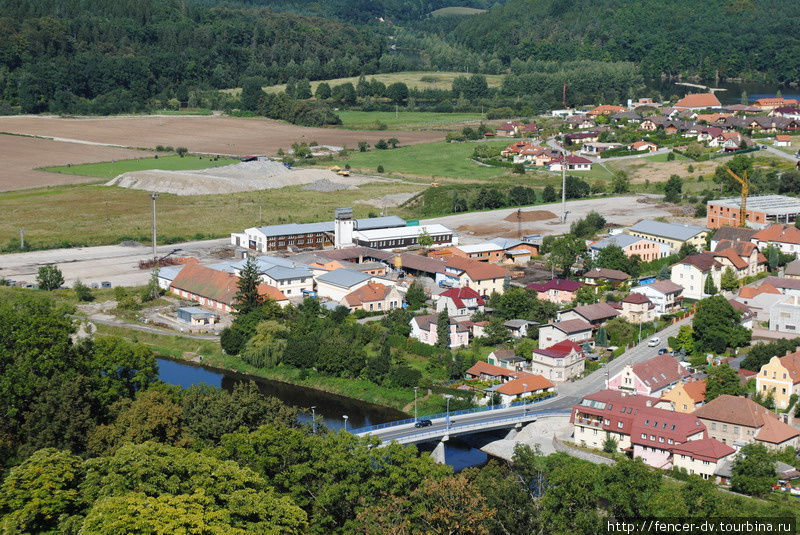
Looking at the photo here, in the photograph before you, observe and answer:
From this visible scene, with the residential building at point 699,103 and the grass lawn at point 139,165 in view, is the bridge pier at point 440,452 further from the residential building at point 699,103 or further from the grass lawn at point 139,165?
the residential building at point 699,103

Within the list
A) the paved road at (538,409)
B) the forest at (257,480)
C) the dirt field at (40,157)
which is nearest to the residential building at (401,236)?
the paved road at (538,409)

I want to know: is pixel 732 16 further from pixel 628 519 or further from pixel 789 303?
pixel 628 519

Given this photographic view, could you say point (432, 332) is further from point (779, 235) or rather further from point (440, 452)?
point (779, 235)

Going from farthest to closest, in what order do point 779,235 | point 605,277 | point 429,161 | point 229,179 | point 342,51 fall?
1. point 342,51
2. point 429,161
3. point 229,179
4. point 779,235
5. point 605,277

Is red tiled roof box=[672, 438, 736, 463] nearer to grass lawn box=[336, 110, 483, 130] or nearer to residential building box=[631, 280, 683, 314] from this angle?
residential building box=[631, 280, 683, 314]

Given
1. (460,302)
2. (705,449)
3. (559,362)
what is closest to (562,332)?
(559,362)

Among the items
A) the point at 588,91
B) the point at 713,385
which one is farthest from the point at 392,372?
the point at 588,91

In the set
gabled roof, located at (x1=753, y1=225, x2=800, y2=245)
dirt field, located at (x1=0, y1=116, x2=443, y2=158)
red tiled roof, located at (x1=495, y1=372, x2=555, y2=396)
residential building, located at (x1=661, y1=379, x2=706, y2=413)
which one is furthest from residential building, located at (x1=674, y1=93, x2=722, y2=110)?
residential building, located at (x1=661, y1=379, x2=706, y2=413)
